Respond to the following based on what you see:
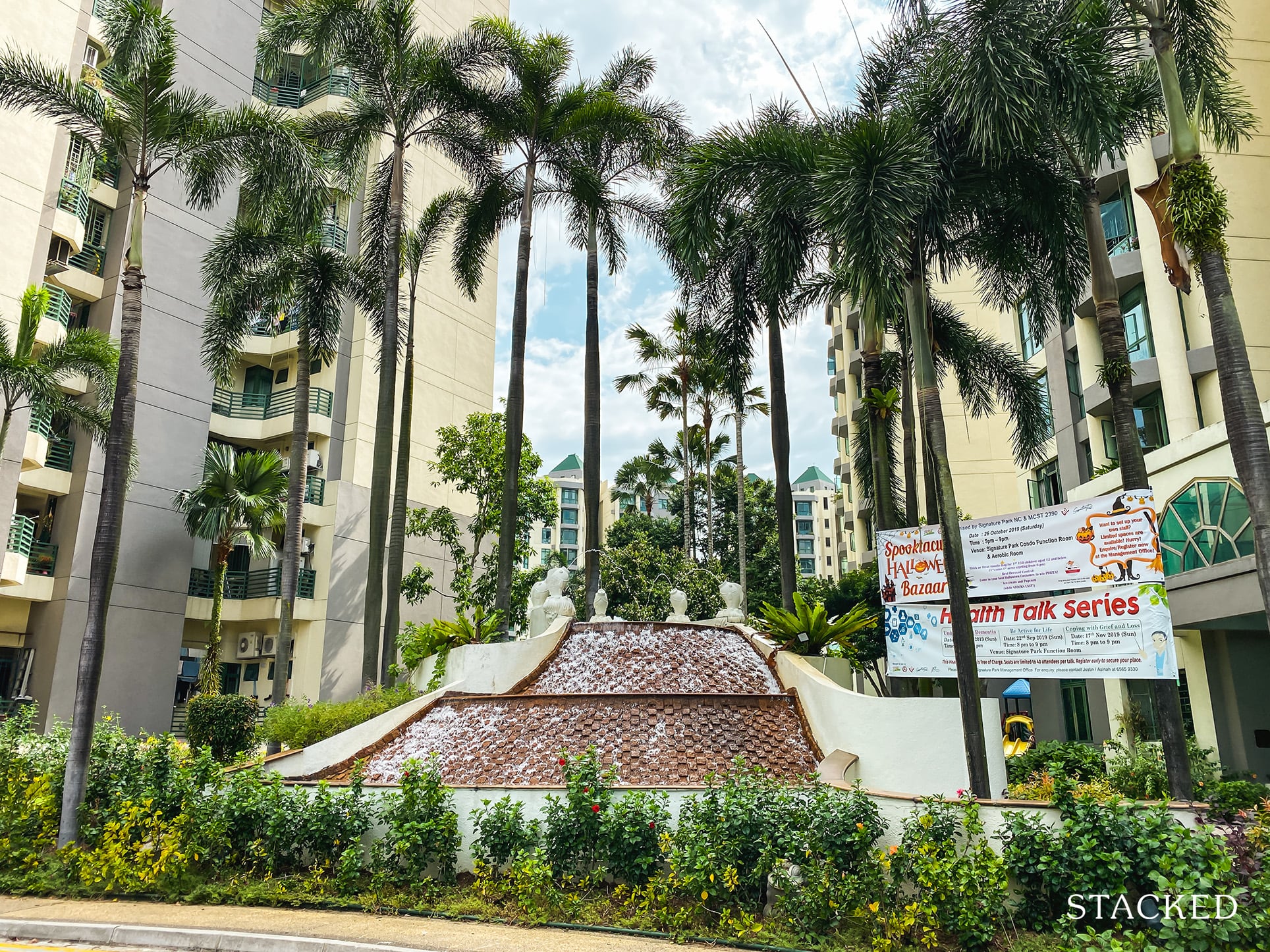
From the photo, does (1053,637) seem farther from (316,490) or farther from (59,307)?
(59,307)

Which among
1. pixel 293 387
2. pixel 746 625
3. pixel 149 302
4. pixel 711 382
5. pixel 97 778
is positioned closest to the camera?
pixel 97 778

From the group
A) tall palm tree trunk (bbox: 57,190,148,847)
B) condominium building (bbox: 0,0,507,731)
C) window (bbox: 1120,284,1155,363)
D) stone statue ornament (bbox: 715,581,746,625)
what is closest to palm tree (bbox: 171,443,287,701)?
condominium building (bbox: 0,0,507,731)

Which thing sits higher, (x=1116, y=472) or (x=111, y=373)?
(x=111, y=373)

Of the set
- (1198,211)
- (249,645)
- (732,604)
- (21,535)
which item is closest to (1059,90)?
(1198,211)

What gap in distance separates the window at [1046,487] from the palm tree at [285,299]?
23.8 m

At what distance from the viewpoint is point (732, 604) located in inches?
770

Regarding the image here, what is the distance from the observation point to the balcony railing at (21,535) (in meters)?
21.7

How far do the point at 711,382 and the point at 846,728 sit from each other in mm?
27769

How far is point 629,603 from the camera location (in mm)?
39438

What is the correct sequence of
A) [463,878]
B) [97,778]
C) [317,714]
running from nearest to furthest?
1. [463,878]
2. [97,778]
3. [317,714]

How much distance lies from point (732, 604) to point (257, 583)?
17.6 metres

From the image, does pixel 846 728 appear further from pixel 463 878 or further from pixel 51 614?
pixel 51 614

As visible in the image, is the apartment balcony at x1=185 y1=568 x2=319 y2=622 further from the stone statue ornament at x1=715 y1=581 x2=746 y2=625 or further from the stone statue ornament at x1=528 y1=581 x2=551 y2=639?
the stone statue ornament at x1=715 y1=581 x2=746 y2=625

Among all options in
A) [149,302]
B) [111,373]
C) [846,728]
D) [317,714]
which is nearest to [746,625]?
[846,728]
